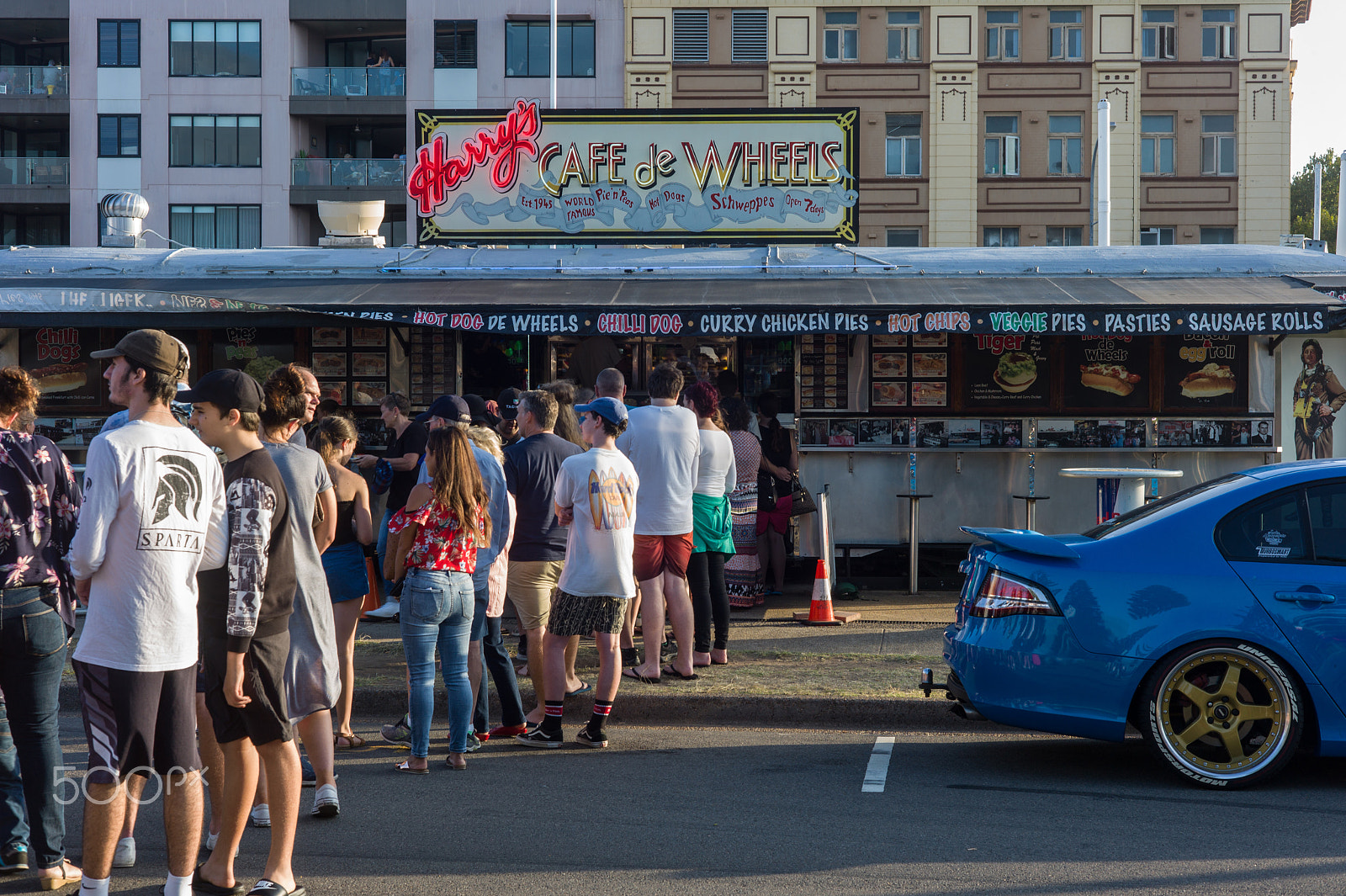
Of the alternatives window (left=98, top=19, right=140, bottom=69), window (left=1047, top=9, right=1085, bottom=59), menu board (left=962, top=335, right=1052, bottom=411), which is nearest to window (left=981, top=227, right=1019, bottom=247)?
window (left=1047, top=9, right=1085, bottom=59)

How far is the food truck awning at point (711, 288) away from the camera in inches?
463

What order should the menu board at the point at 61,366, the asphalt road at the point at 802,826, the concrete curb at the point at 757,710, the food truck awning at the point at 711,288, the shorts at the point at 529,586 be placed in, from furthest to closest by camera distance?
the menu board at the point at 61,366 < the food truck awning at the point at 711,288 < the concrete curb at the point at 757,710 < the shorts at the point at 529,586 < the asphalt road at the point at 802,826

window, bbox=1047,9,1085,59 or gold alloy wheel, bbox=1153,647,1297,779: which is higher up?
window, bbox=1047,9,1085,59

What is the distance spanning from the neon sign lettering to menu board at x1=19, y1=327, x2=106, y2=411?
157 inches

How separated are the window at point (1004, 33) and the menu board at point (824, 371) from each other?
27805 millimetres

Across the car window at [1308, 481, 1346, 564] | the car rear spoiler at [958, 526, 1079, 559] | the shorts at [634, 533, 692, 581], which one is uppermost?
the car window at [1308, 481, 1346, 564]

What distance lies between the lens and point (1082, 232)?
38125 mm

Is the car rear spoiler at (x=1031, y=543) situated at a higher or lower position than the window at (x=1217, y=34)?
lower

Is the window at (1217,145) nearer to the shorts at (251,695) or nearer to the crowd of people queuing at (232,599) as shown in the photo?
the crowd of people queuing at (232,599)

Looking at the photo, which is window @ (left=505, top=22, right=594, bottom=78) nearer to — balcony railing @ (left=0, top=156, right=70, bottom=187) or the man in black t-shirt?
balcony railing @ (left=0, top=156, right=70, bottom=187)

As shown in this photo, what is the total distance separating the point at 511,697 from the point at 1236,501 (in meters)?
3.95

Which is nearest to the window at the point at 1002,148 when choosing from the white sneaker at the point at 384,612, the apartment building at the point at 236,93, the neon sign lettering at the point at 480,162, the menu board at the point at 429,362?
the apartment building at the point at 236,93

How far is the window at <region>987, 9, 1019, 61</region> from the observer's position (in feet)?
125

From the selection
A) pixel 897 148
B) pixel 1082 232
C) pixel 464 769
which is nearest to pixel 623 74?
pixel 897 148
